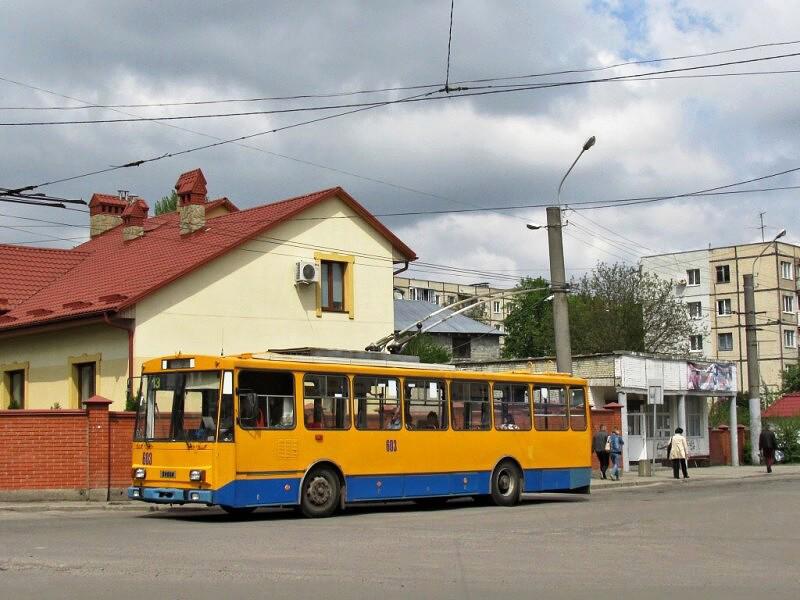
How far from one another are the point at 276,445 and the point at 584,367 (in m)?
23.5

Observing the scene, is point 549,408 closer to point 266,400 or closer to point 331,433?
point 331,433

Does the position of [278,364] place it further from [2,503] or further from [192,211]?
[192,211]

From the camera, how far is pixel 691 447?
44.6 m

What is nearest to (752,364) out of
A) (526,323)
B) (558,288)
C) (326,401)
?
(558,288)

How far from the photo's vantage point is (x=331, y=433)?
19344 mm

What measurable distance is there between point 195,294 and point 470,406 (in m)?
11.2

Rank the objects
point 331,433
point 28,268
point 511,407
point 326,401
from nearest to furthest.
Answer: point 331,433 < point 326,401 < point 511,407 < point 28,268

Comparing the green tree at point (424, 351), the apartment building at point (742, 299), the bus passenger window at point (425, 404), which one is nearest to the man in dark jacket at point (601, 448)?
the green tree at point (424, 351)

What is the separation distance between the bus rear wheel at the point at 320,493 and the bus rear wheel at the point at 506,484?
4296 millimetres

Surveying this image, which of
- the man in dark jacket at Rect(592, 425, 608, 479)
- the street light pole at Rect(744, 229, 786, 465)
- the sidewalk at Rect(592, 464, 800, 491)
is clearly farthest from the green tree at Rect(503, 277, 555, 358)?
the man in dark jacket at Rect(592, 425, 608, 479)

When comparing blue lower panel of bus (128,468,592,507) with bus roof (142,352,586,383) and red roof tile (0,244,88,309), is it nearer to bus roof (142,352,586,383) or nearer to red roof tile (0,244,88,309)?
bus roof (142,352,586,383)

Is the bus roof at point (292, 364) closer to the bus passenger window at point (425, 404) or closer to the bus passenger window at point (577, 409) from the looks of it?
the bus passenger window at point (425, 404)

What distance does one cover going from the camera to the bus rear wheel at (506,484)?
891 inches

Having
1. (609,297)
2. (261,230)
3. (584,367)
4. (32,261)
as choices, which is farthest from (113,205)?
(609,297)
